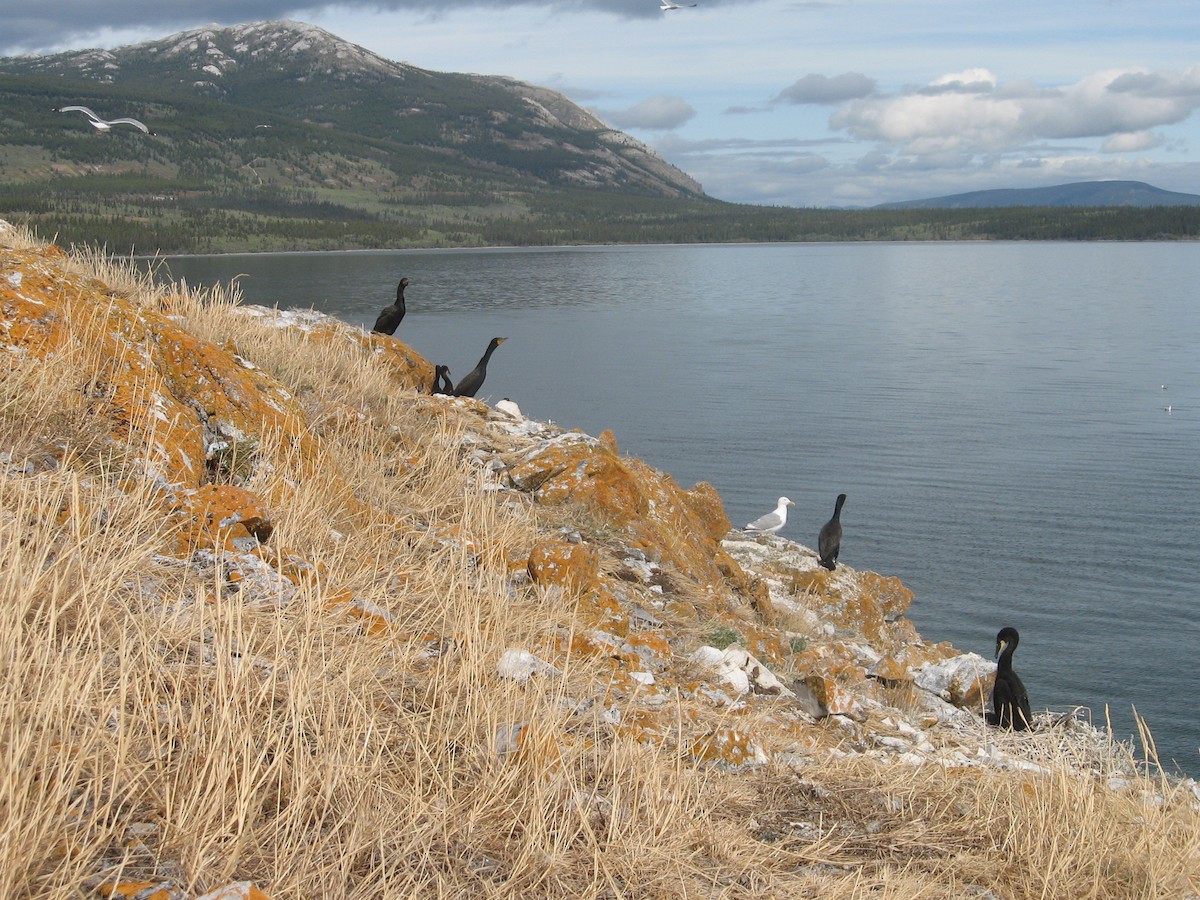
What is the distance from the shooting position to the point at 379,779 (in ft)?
9.61

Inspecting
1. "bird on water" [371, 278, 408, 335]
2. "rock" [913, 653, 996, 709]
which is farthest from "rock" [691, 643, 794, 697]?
"bird on water" [371, 278, 408, 335]

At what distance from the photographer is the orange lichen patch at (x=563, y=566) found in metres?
5.76

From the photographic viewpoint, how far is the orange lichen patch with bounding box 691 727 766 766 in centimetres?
410

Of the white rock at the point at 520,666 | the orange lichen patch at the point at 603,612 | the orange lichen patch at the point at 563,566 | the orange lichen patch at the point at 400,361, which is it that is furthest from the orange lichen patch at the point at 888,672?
the orange lichen patch at the point at 400,361

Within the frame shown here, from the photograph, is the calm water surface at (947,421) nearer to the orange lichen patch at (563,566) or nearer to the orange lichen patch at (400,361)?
the orange lichen patch at (400,361)

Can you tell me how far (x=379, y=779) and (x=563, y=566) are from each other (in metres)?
2.97

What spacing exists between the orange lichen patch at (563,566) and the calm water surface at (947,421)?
110 inches

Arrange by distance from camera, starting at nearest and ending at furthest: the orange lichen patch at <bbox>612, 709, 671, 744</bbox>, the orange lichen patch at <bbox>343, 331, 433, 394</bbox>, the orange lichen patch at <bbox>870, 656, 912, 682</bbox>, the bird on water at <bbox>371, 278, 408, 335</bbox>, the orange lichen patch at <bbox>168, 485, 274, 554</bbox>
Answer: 1. the orange lichen patch at <bbox>612, 709, 671, 744</bbox>
2. the orange lichen patch at <bbox>168, 485, 274, 554</bbox>
3. the orange lichen patch at <bbox>870, 656, 912, 682</bbox>
4. the orange lichen patch at <bbox>343, 331, 433, 394</bbox>
5. the bird on water at <bbox>371, 278, 408, 335</bbox>

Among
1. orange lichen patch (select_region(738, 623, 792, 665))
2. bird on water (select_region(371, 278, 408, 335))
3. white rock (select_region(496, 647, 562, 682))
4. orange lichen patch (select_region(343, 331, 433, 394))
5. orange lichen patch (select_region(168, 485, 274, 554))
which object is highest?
bird on water (select_region(371, 278, 408, 335))

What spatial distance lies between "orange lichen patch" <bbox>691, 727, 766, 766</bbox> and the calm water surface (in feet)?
6.34

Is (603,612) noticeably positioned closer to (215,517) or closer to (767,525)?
(215,517)

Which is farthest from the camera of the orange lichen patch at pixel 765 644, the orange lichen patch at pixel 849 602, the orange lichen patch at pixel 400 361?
the orange lichen patch at pixel 400 361

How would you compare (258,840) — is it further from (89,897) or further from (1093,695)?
(1093,695)

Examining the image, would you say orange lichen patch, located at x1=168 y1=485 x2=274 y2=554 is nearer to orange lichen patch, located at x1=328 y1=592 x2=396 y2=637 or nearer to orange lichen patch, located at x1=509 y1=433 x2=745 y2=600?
orange lichen patch, located at x1=328 y1=592 x2=396 y2=637
